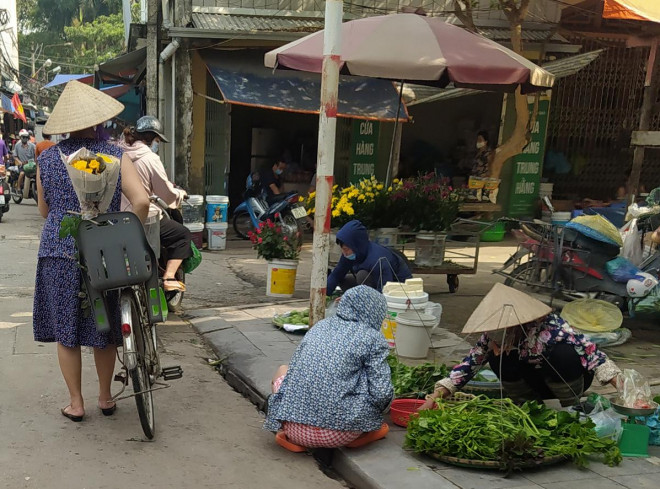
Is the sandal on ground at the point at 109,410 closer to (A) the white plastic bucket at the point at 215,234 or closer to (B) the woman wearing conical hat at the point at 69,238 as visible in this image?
(B) the woman wearing conical hat at the point at 69,238

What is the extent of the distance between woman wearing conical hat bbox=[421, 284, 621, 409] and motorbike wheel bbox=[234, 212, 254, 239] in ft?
28.5

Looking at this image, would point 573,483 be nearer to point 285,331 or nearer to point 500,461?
point 500,461

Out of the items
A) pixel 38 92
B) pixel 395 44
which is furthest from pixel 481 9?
pixel 38 92

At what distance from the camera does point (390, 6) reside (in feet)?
40.7

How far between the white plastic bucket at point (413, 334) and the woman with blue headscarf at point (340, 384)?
5.53 feet

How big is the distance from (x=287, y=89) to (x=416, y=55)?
213 inches

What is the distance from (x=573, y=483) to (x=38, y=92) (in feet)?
167

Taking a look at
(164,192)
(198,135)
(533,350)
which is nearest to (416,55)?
(164,192)

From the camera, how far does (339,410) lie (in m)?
3.86

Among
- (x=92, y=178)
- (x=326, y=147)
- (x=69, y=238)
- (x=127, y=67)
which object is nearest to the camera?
(x=92, y=178)

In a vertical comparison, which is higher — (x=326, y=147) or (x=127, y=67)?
(x=127, y=67)

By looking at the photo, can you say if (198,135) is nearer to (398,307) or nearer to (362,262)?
(362,262)

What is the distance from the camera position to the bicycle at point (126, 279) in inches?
153

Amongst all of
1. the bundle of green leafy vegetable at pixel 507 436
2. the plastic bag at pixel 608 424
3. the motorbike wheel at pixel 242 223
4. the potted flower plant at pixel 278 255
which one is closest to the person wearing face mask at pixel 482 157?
the motorbike wheel at pixel 242 223
